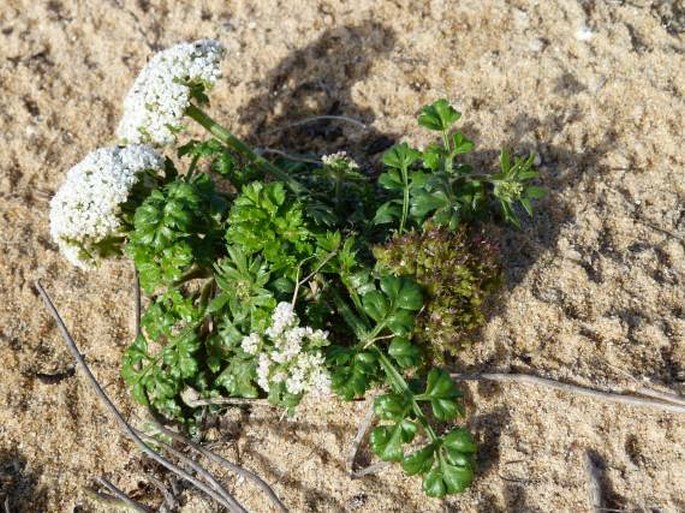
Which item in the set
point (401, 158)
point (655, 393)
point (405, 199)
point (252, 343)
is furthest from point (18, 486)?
point (655, 393)

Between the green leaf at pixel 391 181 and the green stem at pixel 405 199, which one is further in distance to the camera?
the green leaf at pixel 391 181

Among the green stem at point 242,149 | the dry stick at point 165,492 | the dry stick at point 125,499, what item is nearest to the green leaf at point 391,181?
the green stem at point 242,149

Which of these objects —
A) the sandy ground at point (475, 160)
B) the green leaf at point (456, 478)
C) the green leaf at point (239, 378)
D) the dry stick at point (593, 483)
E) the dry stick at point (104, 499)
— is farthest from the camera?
the dry stick at point (104, 499)

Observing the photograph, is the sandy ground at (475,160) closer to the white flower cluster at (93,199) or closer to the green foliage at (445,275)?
the green foliage at (445,275)

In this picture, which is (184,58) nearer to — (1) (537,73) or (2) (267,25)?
(2) (267,25)

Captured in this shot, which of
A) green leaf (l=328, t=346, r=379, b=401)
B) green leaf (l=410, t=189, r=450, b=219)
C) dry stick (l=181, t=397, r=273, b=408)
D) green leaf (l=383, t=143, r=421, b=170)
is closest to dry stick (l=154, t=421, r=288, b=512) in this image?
dry stick (l=181, t=397, r=273, b=408)

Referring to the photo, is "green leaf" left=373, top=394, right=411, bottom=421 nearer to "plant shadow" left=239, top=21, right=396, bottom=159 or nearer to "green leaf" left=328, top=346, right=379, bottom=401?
"green leaf" left=328, top=346, right=379, bottom=401

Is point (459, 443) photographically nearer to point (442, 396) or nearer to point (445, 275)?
point (442, 396)
